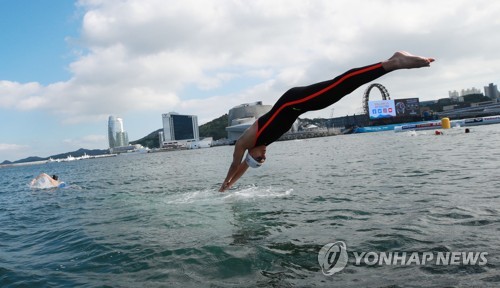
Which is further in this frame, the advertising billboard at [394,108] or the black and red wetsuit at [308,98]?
the advertising billboard at [394,108]

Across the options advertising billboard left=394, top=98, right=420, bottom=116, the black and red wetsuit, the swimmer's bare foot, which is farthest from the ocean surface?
advertising billboard left=394, top=98, right=420, bottom=116

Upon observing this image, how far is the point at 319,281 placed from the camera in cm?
456

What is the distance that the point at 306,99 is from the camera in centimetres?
566

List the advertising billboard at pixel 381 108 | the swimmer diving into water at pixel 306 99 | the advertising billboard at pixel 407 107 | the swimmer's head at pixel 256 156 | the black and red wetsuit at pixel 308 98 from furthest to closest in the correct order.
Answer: the advertising billboard at pixel 407 107, the advertising billboard at pixel 381 108, the swimmer's head at pixel 256 156, the black and red wetsuit at pixel 308 98, the swimmer diving into water at pixel 306 99

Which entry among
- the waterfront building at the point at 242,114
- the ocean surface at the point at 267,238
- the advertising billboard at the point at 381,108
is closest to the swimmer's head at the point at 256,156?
the ocean surface at the point at 267,238

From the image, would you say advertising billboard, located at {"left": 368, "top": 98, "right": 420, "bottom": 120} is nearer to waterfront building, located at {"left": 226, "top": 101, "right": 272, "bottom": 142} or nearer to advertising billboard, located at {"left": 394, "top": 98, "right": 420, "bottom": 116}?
advertising billboard, located at {"left": 394, "top": 98, "right": 420, "bottom": 116}

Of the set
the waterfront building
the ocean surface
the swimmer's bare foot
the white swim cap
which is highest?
the waterfront building

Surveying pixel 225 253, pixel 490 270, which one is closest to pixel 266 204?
pixel 225 253

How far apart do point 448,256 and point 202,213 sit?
6737 millimetres

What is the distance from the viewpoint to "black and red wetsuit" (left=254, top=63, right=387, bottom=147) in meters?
5.26

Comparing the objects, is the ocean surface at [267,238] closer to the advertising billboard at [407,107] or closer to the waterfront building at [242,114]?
the advertising billboard at [407,107]

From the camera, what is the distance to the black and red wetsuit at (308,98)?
5262 mm

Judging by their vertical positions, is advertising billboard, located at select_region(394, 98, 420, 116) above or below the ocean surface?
above

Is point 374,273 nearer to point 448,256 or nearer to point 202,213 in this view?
point 448,256
